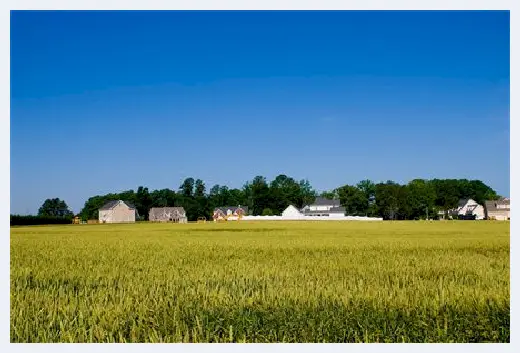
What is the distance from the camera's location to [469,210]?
75.8 meters

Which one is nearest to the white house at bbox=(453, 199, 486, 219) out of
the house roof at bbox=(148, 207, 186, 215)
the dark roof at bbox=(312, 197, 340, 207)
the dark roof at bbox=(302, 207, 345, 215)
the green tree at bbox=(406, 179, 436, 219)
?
the green tree at bbox=(406, 179, 436, 219)

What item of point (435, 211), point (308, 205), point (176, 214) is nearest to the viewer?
point (176, 214)

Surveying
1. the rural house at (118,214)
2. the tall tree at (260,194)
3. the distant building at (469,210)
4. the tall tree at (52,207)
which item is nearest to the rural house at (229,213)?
the tall tree at (260,194)

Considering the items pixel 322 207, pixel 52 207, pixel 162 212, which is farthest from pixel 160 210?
pixel 322 207

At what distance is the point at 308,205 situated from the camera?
97.8m

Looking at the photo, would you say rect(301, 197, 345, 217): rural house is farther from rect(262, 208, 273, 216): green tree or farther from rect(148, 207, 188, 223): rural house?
rect(148, 207, 188, 223): rural house

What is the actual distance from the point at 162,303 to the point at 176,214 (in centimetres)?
3428

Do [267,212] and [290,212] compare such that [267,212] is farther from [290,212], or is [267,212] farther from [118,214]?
[118,214]

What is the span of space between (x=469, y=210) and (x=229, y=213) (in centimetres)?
3530

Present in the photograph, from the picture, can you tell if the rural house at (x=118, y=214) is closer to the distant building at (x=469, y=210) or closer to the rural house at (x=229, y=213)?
the rural house at (x=229, y=213)
